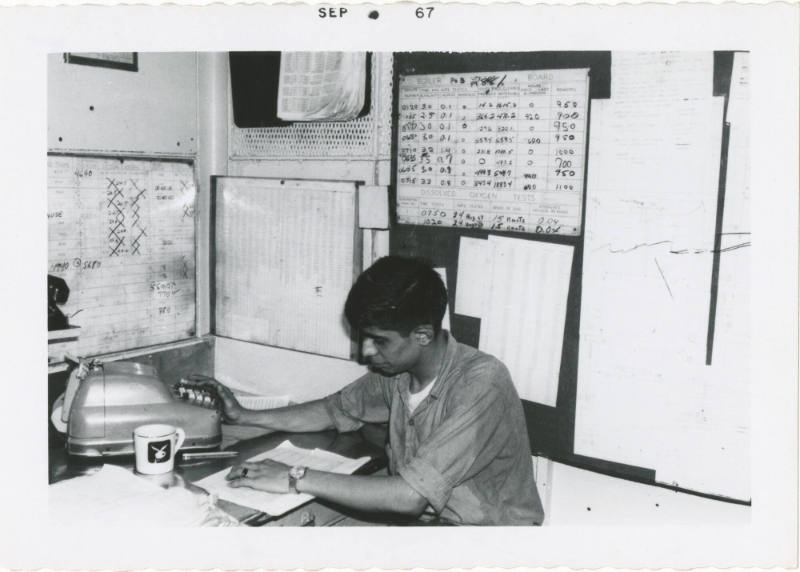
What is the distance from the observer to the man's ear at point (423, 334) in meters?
1.70

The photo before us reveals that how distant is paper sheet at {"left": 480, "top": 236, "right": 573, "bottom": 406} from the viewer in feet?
6.01

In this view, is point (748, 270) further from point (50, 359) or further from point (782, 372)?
point (50, 359)

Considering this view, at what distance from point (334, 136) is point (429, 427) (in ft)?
2.96

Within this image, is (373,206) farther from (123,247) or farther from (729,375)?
(729,375)

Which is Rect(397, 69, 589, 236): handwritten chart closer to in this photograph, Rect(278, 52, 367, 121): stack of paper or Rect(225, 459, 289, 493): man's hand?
Rect(278, 52, 367, 121): stack of paper

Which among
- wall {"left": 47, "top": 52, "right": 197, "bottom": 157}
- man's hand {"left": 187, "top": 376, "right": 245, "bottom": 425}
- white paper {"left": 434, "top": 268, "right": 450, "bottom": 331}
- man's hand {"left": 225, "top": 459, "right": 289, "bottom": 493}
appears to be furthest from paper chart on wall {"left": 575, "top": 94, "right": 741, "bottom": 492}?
wall {"left": 47, "top": 52, "right": 197, "bottom": 157}

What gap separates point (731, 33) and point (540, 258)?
628mm

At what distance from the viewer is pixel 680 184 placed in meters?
1.65

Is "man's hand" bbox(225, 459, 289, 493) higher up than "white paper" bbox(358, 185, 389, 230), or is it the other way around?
"white paper" bbox(358, 185, 389, 230)

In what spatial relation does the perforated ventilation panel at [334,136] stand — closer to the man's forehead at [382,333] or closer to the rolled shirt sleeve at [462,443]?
the man's forehead at [382,333]

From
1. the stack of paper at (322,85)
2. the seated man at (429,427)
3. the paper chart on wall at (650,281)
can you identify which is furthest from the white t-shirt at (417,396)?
the stack of paper at (322,85)

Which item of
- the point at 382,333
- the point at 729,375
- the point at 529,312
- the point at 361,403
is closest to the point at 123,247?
the point at 361,403

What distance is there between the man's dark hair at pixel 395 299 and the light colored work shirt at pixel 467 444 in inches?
4.1

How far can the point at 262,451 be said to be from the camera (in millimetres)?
1859
